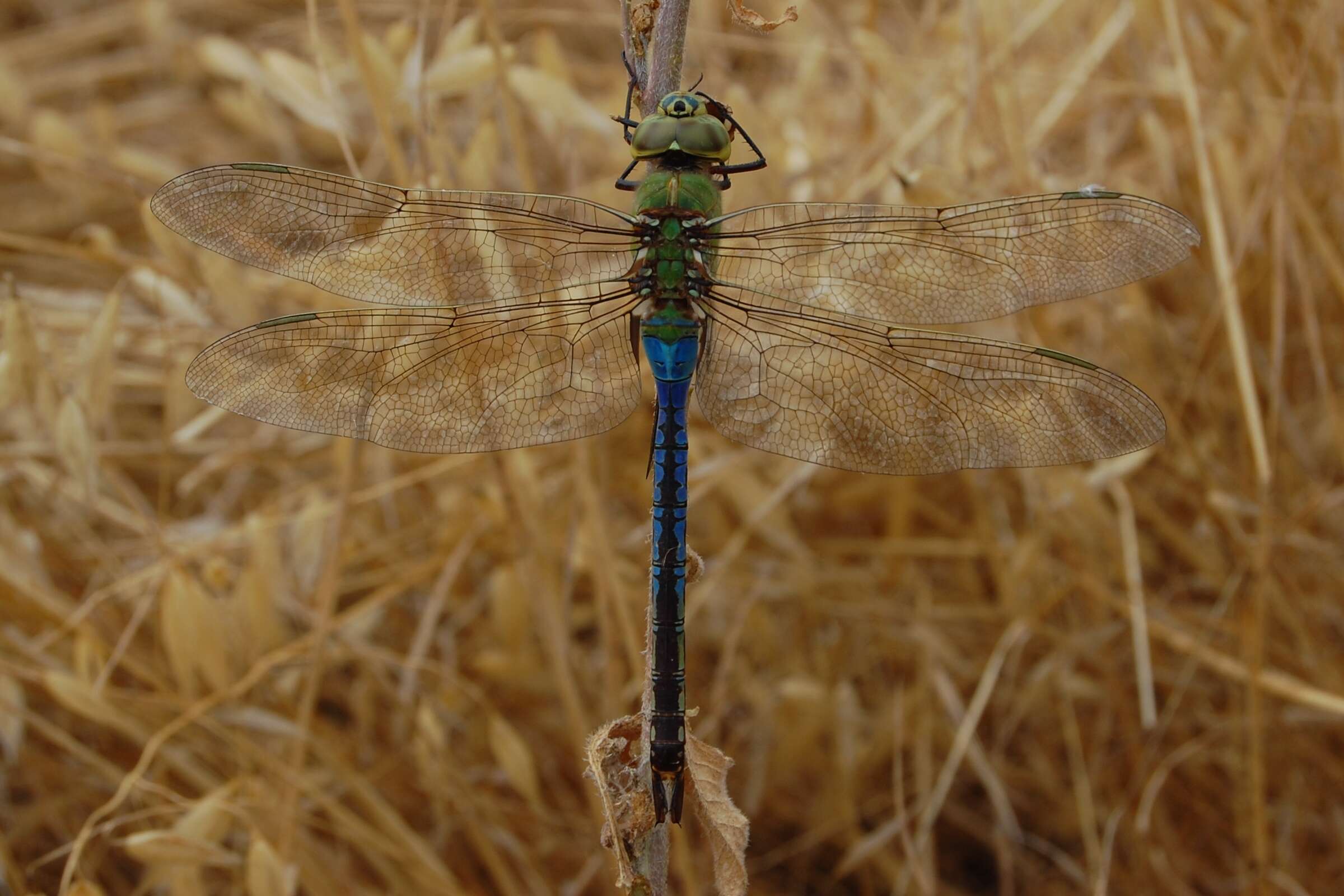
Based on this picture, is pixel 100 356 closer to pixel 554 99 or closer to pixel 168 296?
pixel 168 296

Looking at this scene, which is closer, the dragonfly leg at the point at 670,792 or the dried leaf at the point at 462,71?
the dragonfly leg at the point at 670,792

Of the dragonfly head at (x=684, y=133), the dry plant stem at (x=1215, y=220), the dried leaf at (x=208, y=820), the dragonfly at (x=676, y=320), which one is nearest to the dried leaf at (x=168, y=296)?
the dragonfly at (x=676, y=320)

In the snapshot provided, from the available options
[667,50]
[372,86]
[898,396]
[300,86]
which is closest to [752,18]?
[667,50]

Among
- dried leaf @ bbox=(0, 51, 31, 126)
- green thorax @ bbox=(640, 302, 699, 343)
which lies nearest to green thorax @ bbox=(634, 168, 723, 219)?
green thorax @ bbox=(640, 302, 699, 343)

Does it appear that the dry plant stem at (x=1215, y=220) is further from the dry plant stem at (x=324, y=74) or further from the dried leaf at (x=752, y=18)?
the dry plant stem at (x=324, y=74)

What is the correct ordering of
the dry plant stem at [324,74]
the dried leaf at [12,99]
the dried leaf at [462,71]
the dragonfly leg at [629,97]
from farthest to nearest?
the dried leaf at [12,99], the dried leaf at [462,71], the dry plant stem at [324,74], the dragonfly leg at [629,97]
